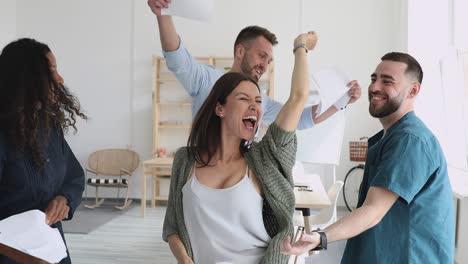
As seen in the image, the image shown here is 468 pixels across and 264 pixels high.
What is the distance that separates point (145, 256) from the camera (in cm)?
437

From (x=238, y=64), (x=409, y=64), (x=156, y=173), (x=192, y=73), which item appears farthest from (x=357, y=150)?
(x=409, y=64)

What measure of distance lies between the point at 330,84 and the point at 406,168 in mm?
862

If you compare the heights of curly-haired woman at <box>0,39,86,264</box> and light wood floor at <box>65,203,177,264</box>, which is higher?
curly-haired woman at <box>0,39,86,264</box>

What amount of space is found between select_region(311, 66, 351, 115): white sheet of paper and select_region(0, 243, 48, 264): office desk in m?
1.41

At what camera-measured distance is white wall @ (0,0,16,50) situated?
7.29 metres

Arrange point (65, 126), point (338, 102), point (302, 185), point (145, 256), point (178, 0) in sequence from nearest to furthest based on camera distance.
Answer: point (178, 0)
point (65, 126)
point (338, 102)
point (302, 185)
point (145, 256)

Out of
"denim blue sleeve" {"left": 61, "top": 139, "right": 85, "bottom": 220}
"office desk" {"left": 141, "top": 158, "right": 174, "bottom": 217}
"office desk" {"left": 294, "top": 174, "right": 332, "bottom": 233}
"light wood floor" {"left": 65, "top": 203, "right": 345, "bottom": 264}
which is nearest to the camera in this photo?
"denim blue sleeve" {"left": 61, "top": 139, "right": 85, "bottom": 220}

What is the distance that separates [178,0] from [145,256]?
10.9 feet

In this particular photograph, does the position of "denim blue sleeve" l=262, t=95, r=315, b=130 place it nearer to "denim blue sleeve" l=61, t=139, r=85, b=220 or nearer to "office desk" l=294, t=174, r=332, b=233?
"office desk" l=294, t=174, r=332, b=233

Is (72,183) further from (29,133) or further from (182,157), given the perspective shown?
(182,157)

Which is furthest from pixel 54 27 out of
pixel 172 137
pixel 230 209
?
pixel 230 209

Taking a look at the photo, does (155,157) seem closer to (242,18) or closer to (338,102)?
(242,18)

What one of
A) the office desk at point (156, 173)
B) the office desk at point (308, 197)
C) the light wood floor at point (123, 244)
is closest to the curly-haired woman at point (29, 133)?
the office desk at point (308, 197)

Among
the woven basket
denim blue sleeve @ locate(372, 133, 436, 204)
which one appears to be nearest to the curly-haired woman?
denim blue sleeve @ locate(372, 133, 436, 204)
